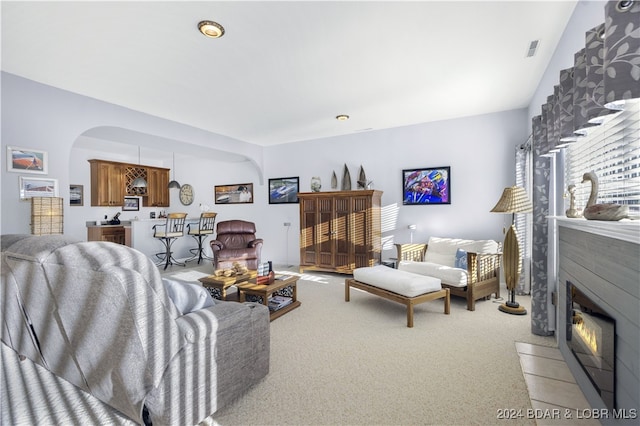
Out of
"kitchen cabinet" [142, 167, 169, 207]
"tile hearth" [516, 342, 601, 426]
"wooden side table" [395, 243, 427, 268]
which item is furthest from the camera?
"kitchen cabinet" [142, 167, 169, 207]

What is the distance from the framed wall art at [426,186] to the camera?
480cm

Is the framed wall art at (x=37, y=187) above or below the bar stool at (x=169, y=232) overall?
above

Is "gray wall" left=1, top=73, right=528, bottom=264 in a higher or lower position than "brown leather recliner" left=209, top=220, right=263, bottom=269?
higher

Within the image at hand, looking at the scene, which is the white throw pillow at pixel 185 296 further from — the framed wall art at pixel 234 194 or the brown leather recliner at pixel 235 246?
the framed wall art at pixel 234 194

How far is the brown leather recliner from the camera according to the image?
4.98 metres

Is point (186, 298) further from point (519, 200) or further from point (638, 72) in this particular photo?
point (519, 200)

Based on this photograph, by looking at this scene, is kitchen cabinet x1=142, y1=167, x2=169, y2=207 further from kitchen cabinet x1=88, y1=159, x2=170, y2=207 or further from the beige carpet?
the beige carpet

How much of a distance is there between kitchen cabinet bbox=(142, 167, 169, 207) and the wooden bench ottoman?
642 cm

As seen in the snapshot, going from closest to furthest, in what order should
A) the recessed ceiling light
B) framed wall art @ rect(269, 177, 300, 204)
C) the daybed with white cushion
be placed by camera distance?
1. the recessed ceiling light
2. the daybed with white cushion
3. framed wall art @ rect(269, 177, 300, 204)

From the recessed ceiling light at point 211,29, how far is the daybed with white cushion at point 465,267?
333cm

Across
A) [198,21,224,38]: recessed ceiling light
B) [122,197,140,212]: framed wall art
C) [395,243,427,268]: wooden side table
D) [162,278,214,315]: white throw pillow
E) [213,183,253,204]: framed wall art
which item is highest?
[198,21,224,38]: recessed ceiling light

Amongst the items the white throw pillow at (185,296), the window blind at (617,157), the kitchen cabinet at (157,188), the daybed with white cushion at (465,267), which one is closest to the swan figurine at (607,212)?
the window blind at (617,157)

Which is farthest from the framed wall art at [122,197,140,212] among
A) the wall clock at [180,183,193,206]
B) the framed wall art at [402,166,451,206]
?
the framed wall art at [402,166,451,206]

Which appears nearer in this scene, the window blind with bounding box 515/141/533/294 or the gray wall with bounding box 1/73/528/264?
the gray wall with bounding box 1/73/528/264
